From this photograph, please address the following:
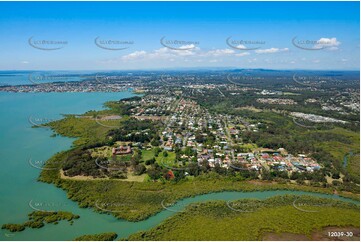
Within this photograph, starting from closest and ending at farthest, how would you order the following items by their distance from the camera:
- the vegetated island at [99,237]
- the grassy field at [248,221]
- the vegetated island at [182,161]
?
the vegetated island at [99,237] < the grassy field at [248,221] < the vegetated island at [182,161]

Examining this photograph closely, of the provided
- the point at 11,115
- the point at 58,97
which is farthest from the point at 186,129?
the point at 58,97

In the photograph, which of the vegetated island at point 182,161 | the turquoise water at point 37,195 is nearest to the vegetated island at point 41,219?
the turquoise water at point 37,195

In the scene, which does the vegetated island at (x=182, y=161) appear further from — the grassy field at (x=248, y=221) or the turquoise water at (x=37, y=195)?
the grassy field at (x=248, y=221)

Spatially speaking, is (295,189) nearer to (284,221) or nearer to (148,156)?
(284,221)

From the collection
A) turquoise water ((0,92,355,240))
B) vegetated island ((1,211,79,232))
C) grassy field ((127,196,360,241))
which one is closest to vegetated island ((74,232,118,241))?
turquoise water ((0,92,355,240))

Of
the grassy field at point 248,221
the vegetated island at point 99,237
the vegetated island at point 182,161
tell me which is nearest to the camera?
the vegetated island at point 99,237

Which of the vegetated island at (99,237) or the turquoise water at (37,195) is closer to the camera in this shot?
the vegetated island at (99,237)

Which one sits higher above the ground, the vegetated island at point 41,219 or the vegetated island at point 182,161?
the vegetated island at point 182,161

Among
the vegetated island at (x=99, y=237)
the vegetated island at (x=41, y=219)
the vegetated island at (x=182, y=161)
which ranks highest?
the vegetated island at (x=182, y=161)
